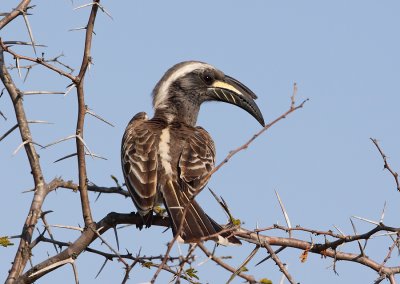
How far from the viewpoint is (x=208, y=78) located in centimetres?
702

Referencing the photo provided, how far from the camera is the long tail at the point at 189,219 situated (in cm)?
425

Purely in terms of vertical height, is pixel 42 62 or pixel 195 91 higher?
pixel 195 91

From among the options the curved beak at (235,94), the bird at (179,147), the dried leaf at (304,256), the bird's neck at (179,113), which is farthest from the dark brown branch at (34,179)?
the curved beak at (235,94)

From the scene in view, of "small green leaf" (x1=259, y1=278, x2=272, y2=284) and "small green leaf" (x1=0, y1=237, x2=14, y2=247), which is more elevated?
"small green leaf" (x1=0, y1=237, x2=14, y2=247)

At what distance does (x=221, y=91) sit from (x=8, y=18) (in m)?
3.05

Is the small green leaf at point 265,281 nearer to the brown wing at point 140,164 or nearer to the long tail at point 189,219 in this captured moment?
the long tail at point 189,219

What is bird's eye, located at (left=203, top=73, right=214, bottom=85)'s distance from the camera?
700cm

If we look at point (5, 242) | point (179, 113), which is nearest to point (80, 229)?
point (5, 242)

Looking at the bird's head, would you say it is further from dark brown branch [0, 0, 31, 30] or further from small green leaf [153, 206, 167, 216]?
dark brown branch [0, 0, 31, 30]

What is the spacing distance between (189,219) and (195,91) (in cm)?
253

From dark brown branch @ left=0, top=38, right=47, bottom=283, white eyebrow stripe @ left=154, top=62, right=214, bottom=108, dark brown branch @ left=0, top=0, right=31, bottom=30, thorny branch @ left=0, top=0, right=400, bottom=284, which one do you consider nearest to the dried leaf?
thorny branch @ left=0, top=0, right=400, bottom=284

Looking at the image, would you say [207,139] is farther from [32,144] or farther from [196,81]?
[32,144]

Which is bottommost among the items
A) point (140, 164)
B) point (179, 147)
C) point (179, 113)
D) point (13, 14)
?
point (140, 164)

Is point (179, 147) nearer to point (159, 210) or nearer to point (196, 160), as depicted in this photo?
point (196, 160)
